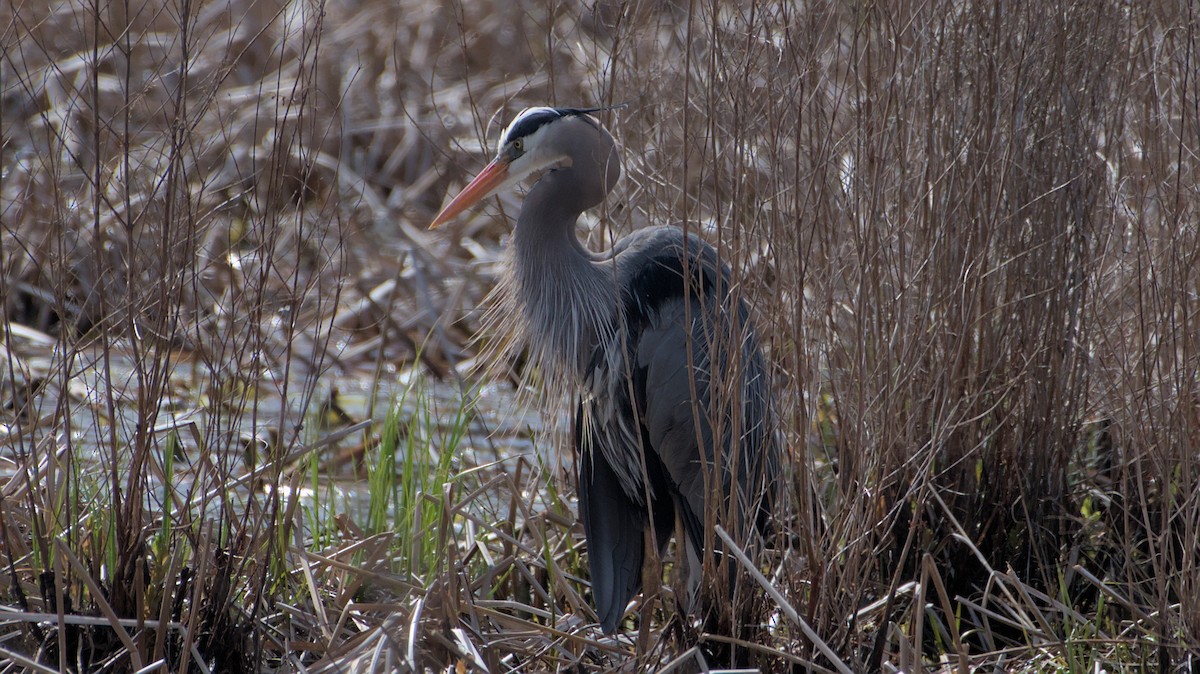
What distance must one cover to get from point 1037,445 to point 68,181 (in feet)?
14.9

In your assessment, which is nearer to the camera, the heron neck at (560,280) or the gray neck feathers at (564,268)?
the gray neck feathers at (564,268)

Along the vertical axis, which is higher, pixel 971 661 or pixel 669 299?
pixel 669 299

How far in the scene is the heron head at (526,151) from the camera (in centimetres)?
347

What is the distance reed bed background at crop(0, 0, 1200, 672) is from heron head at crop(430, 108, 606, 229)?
145 mm

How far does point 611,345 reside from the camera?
11.7ft

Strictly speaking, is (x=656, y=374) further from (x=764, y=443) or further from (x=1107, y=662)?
(x=1107, y=662)

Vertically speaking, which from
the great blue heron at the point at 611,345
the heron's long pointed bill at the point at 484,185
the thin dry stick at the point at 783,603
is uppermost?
the heron's long pointed bill at the point at 484,185

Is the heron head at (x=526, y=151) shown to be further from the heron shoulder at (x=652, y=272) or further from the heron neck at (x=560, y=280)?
the heron shoulder at (x=652, y=272)

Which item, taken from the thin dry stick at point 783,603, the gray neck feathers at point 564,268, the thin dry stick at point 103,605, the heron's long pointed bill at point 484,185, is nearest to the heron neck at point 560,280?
the gray neck feathers at point 564,268

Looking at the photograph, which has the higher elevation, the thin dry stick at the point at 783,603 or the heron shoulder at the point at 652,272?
the heron shoulder at the point at 652,272

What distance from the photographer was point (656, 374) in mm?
3398

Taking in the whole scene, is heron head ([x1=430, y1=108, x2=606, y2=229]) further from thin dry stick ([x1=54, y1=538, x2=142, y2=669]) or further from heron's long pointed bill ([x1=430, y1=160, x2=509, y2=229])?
thin dry stick ([x1=54, y1=538, x2=142, y2=669])


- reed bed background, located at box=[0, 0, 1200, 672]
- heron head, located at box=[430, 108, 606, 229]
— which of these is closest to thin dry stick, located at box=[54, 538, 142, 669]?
reed bed background, located at box=[0, 0, 1200, 672]

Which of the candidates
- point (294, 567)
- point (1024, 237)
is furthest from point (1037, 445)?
point (294, 567)
